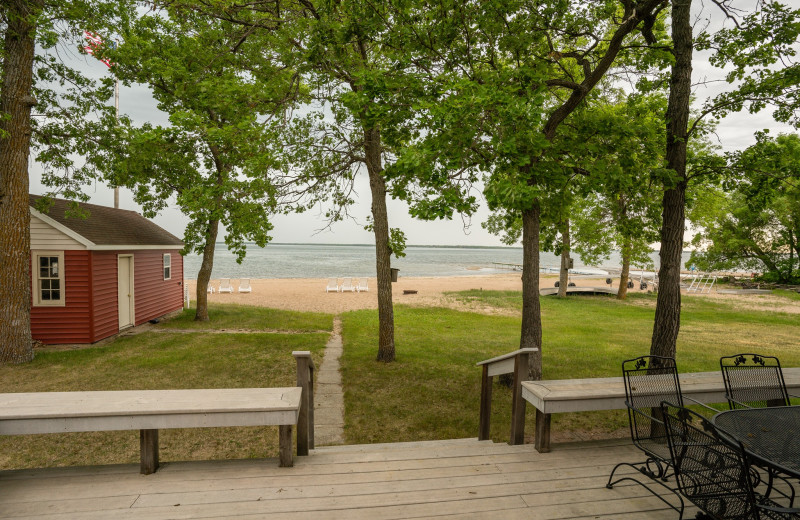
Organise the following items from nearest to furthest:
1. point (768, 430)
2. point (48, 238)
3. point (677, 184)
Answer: point (768, 430)
point (677, 184)
point (48, 238)

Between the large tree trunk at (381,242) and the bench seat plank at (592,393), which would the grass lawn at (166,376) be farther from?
the bench seat plank at (592,393)

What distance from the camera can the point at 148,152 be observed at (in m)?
9.18

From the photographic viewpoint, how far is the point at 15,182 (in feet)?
31.8

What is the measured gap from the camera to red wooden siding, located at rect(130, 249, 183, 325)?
14.4 metres

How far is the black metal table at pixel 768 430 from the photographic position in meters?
2.63

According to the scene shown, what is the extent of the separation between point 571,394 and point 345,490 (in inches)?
83.4

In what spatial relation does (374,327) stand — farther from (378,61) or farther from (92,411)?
(92,411)

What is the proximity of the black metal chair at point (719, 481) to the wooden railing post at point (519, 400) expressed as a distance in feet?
4.71

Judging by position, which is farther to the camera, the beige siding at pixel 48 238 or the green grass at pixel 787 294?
the green grass at pixel 787 294

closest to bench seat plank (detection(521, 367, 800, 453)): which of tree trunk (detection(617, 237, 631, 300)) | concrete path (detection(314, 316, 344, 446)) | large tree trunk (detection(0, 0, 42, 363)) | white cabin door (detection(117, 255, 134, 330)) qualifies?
concrete path (detection(314, 316, 344, 446))

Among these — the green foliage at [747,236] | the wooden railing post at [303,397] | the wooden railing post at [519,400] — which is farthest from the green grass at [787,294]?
the wooden railing post at [303,397]

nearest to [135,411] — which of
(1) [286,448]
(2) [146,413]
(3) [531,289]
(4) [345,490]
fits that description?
(2) [146,413]

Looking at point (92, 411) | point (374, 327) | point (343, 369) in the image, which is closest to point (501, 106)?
point (92, 411)

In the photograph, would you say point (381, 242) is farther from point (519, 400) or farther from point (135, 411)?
point (135, 411)
